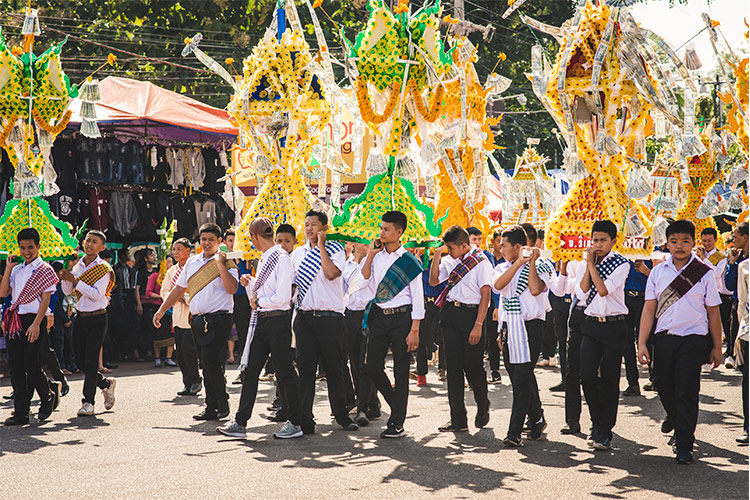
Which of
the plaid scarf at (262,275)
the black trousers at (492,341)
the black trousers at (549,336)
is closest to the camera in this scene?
the plaid scarf at (262,275)

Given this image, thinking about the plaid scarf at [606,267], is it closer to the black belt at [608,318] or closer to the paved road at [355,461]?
the black belt at [608,318]

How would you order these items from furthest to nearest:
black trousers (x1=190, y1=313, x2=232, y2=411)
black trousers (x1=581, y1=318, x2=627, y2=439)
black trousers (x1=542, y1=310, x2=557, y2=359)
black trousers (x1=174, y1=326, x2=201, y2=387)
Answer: black trousers (x1=542, y1=310, x2=557, y2=359) < black trousers (x1=174, y1=326, x2=201, y2=387) < black trousers (x1=190, y1=313, x2=232, y2=411) < black trousers (x1=581, y1=318, x2=627, y2=439)

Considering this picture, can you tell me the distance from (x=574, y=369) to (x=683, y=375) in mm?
1271

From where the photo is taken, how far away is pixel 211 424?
915cm

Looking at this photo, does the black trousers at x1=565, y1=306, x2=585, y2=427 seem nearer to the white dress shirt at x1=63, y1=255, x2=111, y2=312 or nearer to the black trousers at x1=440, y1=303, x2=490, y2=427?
the black trousers at x1=440, y1=303, x2=490, y2=427

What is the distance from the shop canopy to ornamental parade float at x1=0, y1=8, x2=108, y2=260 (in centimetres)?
430

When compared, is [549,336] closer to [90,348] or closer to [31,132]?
[90,348]

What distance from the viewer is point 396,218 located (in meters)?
8.49

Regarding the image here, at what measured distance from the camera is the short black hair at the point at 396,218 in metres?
8.48

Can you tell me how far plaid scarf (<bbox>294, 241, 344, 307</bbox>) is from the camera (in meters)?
8.48

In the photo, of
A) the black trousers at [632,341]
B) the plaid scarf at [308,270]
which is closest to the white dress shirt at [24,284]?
the plaid scarf at [308,270]

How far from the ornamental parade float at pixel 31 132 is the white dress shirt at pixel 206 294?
2.16m

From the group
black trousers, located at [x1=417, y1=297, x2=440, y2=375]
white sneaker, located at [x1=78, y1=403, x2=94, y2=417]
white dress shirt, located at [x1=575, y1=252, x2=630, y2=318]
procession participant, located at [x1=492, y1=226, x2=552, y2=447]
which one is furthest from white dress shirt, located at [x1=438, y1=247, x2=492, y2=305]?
white sneaker, located at [x1=78, y1=403, x2=94, y2=417]

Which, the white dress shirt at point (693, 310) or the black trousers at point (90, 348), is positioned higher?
the white dress shirt at point (693, 310)
